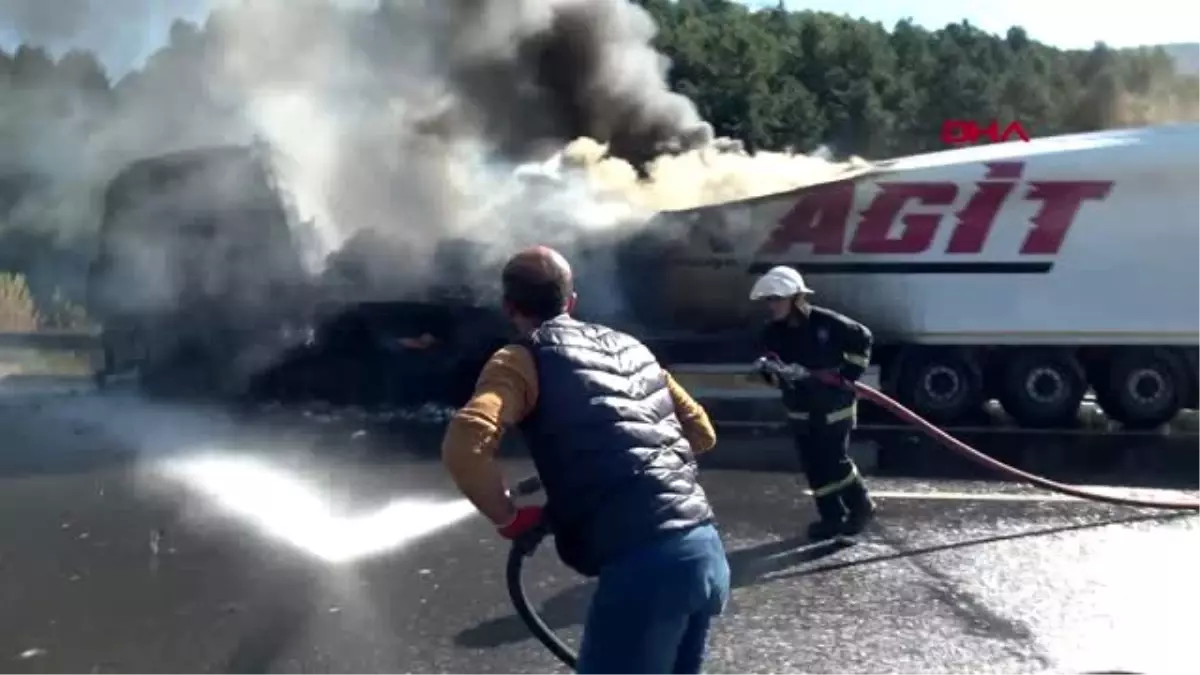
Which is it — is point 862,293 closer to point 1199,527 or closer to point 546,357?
point 1199,527

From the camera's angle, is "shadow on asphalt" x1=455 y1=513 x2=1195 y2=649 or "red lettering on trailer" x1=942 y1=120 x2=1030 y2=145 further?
"red lettering on trailer" x1=942 y1=120 x2=1030 y2=145

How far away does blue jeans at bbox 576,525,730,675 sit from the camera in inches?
138

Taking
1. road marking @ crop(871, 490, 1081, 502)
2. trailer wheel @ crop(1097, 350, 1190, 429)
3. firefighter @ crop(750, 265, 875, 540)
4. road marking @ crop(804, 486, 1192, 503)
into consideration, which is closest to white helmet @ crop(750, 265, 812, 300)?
firefighter @ crop(750, 265, 875, 540)

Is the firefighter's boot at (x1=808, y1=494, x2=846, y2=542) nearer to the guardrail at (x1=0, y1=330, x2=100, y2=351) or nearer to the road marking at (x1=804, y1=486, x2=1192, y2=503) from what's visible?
the road marking at (x1=804, y1=486, x2=1192, y2=503)

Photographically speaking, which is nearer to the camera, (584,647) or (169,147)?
(584,647)

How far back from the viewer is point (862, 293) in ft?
43.1

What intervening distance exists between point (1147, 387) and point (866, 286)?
267 cm

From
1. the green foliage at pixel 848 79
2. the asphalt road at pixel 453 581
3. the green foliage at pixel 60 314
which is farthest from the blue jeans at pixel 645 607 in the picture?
the green foliage at pixel 60 314

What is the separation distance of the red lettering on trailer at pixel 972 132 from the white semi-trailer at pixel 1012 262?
8.74 metres

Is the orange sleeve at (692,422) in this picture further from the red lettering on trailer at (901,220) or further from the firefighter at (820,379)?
the red lettering on trailer at (901,220)

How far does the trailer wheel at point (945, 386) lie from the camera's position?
13.1 meters

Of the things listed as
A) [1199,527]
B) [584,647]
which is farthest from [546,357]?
[1199,527]

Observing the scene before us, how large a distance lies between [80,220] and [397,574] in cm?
1091

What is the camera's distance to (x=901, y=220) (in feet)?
42.7
